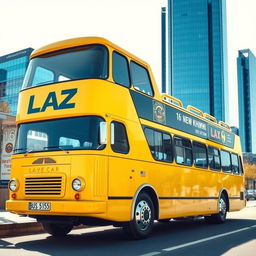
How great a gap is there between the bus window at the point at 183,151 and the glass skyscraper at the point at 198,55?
11973 cm

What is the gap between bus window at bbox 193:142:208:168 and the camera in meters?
12.8

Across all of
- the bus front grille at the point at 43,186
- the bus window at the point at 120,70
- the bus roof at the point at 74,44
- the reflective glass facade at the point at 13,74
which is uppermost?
the reflective glass facade at the point at 13,74

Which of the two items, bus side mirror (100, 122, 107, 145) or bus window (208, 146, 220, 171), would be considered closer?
bus side mirror (100, 122, 107, 145)

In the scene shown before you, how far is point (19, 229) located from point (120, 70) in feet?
16.3

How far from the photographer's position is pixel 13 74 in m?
102

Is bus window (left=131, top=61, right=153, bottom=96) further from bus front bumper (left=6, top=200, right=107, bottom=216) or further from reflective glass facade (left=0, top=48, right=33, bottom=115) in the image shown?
reflective glass facade (left=0, top=48, right=33, bottom=115)

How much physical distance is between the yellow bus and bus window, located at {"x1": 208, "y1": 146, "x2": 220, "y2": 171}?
11.0 feet

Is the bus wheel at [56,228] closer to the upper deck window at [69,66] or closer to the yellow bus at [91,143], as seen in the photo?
the yellow bus at [91,143]

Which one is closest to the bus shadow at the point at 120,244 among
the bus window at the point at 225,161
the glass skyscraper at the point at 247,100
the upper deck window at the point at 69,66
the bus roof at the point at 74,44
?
the upper deck window at the point at 69,66

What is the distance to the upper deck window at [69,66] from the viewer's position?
8.68 m

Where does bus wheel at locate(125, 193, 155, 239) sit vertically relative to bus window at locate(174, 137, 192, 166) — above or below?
below

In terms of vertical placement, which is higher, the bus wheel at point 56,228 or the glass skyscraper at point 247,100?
the glass skyscraper at point 247,100

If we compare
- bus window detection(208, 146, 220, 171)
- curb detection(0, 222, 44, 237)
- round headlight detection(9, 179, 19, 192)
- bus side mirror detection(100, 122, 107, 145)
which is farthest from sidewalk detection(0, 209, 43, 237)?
bus window detection(208, 146, 220, 171)

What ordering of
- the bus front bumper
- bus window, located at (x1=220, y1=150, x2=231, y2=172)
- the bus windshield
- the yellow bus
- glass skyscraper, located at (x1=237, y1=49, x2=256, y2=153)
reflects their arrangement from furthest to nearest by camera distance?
1. glass skyscraper, located at (x1=237, y1=49, x2=256, y2=153)
2. bus window, located at (x1=220, y1=150, x2=231, y2=172)
3. the bus windshield
4. the yellow bus
5. the bus front bumper
